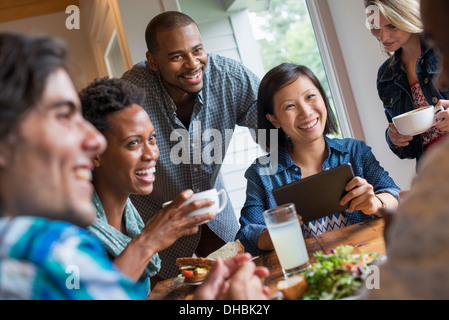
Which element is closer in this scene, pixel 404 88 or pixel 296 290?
pixel 296 290

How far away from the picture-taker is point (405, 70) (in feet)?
7.39

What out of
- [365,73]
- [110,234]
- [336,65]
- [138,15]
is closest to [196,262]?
[110,234]

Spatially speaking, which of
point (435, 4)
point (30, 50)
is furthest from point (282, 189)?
point (30, 50)

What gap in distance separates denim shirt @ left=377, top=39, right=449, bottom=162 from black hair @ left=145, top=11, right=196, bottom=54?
39.6 inches

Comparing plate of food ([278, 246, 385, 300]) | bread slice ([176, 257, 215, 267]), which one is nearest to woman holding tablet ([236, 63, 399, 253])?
bread slice ([176, 257, 215, 267])

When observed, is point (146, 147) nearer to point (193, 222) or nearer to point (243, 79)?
point (193, 222)

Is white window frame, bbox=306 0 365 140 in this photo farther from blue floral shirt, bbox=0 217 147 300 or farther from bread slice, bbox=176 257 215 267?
blue floral shirt, bbox=0 217 147 300

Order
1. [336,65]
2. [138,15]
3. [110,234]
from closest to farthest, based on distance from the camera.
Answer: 1. [110,234]
2. [336,65]
3. [138,15]

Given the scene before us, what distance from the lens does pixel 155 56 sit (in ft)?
8.06

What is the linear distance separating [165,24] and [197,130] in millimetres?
556

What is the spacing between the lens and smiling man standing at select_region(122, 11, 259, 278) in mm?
2414

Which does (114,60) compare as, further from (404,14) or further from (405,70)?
(404,14)

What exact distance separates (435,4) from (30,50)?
63 cm

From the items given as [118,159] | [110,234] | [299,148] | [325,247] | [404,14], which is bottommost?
[325,247]
